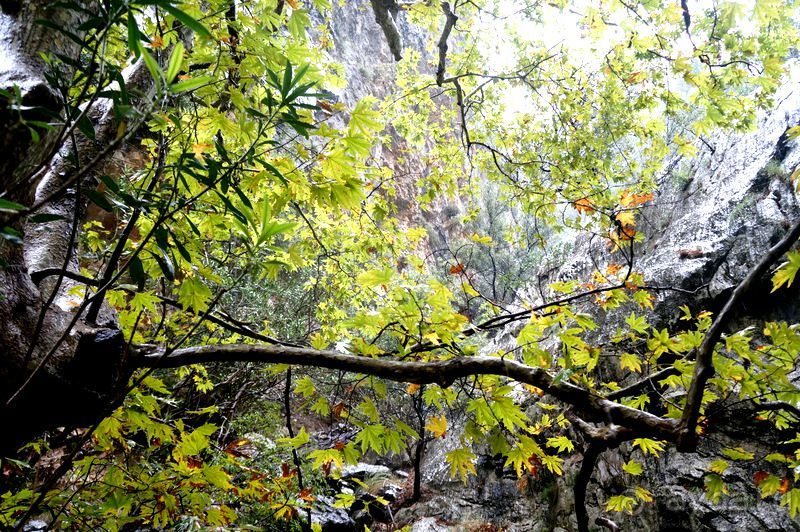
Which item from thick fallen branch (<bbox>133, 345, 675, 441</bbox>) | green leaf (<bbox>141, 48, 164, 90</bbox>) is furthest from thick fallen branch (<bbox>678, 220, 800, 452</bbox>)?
green leaf (<bbox>141, 48, 164, 90</bbox>)

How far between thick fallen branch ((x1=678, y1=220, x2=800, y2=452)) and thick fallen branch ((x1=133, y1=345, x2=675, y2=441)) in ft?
0.12

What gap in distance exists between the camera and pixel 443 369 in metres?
1.24

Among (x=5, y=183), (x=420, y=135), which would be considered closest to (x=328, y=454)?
(x=5, y=183)

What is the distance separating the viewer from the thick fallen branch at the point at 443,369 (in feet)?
3.71

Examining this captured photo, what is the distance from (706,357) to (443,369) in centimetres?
76

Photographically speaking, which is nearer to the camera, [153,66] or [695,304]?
[153,66]

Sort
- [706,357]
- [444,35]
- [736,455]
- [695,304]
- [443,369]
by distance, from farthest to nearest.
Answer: [695,304] → [444,35] → [736,455] → [443,369] → [706,357]

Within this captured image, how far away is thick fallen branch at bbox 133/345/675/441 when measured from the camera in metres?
1.13

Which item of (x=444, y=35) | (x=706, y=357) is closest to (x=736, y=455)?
(x=706, y=357)

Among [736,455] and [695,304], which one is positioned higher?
[695,304]

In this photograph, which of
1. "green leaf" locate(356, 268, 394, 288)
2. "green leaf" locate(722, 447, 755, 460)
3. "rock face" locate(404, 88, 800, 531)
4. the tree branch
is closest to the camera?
"green leaf" locate(356, 268, 394, 288)

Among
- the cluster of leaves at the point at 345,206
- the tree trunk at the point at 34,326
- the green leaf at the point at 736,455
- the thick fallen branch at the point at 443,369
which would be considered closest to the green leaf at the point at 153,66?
the cluster of leaves at the point at 345,206

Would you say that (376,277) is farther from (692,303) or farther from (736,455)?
(692,303)

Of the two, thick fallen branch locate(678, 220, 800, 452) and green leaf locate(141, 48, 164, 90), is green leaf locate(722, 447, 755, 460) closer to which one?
thick fallen branch locate(678, 220, 800, 452)
